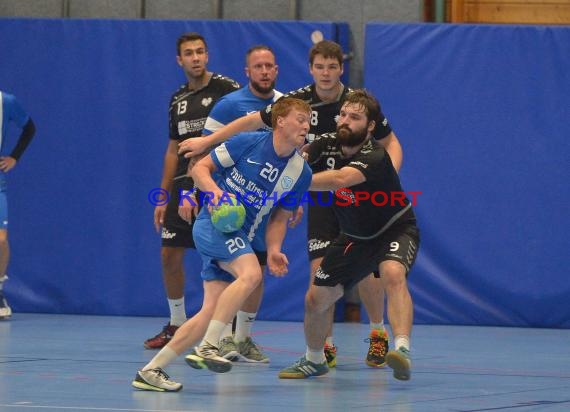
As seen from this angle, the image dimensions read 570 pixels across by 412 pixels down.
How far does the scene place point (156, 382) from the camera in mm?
6504

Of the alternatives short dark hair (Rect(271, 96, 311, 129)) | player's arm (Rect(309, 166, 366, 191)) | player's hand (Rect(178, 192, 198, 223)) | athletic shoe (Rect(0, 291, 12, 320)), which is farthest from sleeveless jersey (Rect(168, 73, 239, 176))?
athletic shoe (Rect(0, 291, 12, 320))

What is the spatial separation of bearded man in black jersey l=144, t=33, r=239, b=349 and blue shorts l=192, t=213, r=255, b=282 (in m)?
2.21

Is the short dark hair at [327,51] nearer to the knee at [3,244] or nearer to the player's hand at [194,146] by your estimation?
the player's hand at [194,146]

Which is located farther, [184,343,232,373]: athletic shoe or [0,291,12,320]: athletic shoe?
[0,291,12,320]: athletic shoe

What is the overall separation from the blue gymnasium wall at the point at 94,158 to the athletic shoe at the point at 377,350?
3485 mm

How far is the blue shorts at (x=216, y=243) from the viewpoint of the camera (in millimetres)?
6719

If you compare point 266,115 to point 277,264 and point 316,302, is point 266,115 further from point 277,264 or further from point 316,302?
point 277,264

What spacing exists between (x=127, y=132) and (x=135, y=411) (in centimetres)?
634

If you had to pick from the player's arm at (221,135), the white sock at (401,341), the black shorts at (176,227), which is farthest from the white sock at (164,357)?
the black shorts at (176,227)

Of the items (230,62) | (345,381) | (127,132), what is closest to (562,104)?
(230,62)

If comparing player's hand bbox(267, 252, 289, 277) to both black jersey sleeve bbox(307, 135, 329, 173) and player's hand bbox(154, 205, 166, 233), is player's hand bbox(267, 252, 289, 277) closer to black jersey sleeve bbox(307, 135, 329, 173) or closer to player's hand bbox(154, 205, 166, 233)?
black jersey sleeve bbox(307, 135, 329, 173)

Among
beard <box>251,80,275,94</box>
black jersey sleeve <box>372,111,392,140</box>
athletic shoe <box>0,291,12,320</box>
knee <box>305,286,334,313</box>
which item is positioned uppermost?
beard <box>251,80,275,94</box>

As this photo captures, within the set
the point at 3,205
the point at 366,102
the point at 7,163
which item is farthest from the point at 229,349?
the point at 7,163

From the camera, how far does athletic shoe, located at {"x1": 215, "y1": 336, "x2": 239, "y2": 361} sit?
26.7 ft
